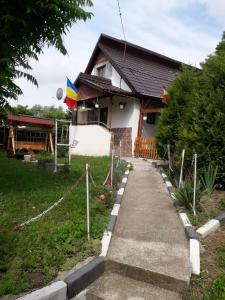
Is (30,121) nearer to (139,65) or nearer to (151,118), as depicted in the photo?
(151,118)

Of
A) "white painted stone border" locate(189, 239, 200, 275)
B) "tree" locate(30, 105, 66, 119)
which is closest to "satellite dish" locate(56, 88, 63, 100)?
"white painted stone border" locate(189, 239, 200, 275)

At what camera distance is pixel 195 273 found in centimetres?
376

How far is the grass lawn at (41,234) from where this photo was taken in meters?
3.55

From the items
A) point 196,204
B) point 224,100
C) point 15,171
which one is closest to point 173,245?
point 196,204

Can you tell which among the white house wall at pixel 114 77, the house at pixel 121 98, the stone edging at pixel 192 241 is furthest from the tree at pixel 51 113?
the stone edging at pixel 192 241

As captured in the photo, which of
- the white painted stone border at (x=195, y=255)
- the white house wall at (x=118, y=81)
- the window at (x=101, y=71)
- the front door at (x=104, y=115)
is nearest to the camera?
the white painted stone border at (x=195, y=255)

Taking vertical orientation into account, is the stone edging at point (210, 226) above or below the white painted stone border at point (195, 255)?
above

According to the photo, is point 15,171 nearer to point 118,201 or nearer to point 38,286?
point 118,201

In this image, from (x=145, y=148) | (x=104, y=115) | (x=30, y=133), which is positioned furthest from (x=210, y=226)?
(x=104, y=115)

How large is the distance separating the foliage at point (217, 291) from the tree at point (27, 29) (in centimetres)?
464

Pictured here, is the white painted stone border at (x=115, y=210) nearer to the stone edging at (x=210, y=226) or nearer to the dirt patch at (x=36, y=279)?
the stone edging at (x=210, y=226)

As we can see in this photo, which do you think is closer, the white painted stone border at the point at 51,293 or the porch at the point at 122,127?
the white painted stone border at the point at 51,293

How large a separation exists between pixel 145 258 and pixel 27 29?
16.3 feet

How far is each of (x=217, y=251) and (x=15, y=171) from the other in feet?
23.6
